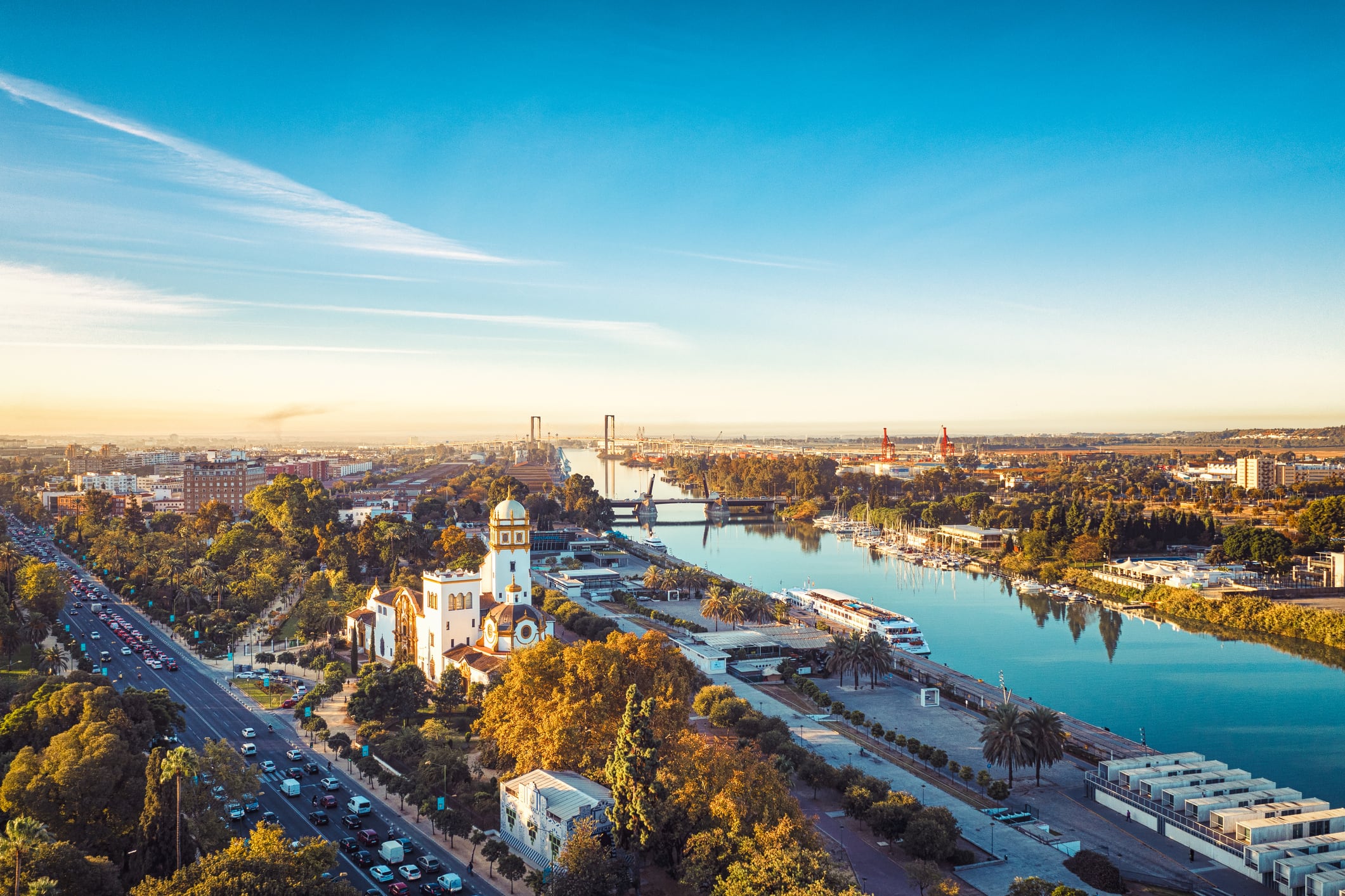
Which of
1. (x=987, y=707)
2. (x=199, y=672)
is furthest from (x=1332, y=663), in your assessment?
(x=199, y=672)

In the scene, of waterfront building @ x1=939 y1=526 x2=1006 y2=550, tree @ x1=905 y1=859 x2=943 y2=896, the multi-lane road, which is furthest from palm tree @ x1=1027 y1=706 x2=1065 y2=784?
waterfront building @ x1=939 y1=526 x2=1006 y2=550

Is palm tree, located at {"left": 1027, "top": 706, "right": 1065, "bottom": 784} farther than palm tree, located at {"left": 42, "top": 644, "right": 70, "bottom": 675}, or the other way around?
palm tree, located at {"left": 42, "top": 644, "right": 70, "bottom": 675}

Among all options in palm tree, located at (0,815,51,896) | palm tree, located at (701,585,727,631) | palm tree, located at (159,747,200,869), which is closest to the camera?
palm tree, located at (0,815,51,896)

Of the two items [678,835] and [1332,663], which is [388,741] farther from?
[1332,663]

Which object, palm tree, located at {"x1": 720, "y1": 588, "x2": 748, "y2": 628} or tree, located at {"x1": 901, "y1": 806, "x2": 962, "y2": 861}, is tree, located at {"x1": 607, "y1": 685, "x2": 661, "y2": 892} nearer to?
tree, located at {"x1": 901, "y1": 806, "x2": 962, "y2": 861}

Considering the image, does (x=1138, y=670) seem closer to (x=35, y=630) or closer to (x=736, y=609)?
(x=736, y=609)

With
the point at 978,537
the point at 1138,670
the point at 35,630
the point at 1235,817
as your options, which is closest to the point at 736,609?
the point at 1138,670
